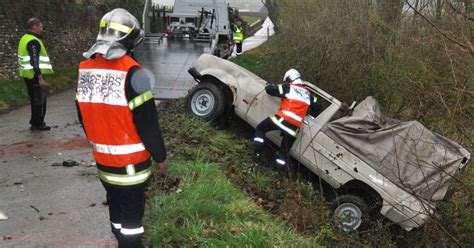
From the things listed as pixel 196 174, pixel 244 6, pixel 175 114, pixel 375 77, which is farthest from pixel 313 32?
pixel 244 6

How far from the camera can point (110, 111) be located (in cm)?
295

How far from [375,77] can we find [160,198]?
17.5 feet

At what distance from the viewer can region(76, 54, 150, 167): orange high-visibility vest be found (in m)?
2.94

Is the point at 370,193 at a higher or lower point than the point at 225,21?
lower

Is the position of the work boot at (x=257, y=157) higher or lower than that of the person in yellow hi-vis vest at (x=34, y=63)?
lower

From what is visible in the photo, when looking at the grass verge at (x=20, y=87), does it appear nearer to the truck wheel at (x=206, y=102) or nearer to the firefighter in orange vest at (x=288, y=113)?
the truck wheel at (x=206, y=102)

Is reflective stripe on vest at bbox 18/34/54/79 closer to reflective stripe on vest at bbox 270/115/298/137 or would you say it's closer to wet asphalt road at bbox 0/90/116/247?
wet asphalt road at bbox 0/90/116/247

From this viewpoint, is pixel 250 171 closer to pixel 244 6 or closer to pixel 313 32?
pixel 313 32

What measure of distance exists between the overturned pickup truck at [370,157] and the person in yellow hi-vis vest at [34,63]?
127 inches

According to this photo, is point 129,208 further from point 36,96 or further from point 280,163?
point 36,96

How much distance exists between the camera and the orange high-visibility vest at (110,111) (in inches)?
116

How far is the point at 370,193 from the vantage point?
6.10 meters

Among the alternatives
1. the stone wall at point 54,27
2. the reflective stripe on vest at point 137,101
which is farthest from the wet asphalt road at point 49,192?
the stone wall at point 54,27

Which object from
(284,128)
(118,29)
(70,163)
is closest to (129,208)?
(118,29)
